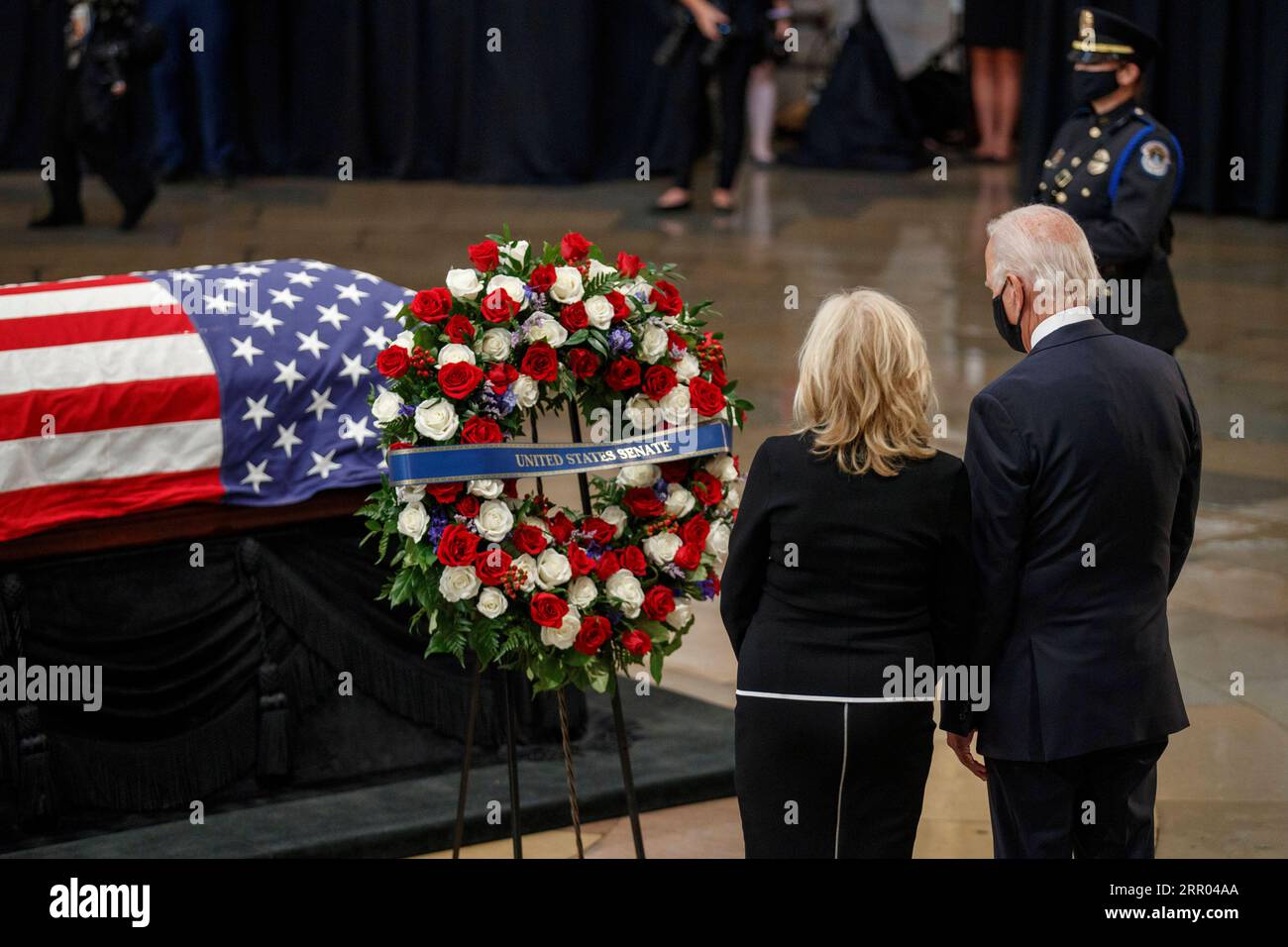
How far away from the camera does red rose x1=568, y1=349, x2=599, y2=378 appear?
3705mm

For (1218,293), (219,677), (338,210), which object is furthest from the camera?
(338,210)

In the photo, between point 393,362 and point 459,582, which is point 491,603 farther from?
point 393,362

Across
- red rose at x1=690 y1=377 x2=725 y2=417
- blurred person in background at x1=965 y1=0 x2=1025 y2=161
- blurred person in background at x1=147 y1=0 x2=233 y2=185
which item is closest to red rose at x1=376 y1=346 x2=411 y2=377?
red rose at x1=690 y1=377 x2=725 y2=417

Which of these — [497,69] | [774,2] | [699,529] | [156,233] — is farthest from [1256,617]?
[497,69]

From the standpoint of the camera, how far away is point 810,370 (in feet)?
9.98

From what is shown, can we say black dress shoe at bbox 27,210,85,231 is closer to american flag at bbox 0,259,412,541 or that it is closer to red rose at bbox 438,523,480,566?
american flag at bbox 0,259,412,541

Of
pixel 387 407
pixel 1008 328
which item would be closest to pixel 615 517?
pixel 387 407

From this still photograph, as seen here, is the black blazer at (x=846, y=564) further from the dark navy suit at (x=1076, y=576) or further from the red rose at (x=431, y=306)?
the red rose at (x=431, y=306)

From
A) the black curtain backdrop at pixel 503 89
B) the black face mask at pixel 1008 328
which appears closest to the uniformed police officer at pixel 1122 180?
the black face mask at pixel 1008 328

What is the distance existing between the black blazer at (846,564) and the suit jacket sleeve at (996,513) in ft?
0.15

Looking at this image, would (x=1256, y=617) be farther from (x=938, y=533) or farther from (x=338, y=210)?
A: (x=338, y=210)

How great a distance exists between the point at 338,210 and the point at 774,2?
9.73 ft

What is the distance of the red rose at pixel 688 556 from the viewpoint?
3.71m

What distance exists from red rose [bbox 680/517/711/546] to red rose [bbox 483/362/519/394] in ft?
1.52
